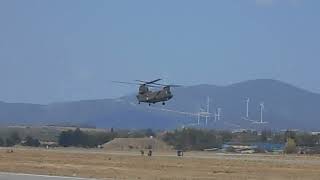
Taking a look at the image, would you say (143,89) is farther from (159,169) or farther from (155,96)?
(159,169)

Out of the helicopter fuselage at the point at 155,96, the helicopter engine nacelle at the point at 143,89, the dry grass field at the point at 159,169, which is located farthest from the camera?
the helicopter engine nacelle at the point at 143,89

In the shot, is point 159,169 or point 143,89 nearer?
point 159,169

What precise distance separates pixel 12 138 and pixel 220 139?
51269 mm

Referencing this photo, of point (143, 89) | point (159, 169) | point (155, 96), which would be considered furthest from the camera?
point (143, 89)

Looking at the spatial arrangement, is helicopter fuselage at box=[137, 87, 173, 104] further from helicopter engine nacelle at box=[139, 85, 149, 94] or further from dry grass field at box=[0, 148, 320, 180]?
dry grass field at box=[0, 148, 320, 180]

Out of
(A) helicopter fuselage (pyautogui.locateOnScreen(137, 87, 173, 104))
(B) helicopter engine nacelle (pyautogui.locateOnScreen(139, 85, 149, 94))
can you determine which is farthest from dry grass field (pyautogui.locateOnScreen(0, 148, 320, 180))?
(B) helicopter engine nacelle (pyautogui.locateOnScreen(139, 85, 149, 94))

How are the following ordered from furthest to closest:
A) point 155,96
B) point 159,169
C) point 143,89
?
point 143,89, point 155,96, point 159,169

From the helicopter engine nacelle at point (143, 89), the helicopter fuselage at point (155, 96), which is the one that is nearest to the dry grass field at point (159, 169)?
the helicopter fuselage at point (155, 96)

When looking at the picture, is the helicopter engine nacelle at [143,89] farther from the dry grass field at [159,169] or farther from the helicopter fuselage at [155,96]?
the dry grass field at [159,169]

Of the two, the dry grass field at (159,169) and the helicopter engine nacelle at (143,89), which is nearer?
the dry grass field at (159,169)

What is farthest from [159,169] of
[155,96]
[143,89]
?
[143,89]

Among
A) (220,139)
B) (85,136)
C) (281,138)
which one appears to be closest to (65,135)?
(85,136)

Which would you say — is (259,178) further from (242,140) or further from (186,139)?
(242,140)

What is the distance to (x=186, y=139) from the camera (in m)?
178
